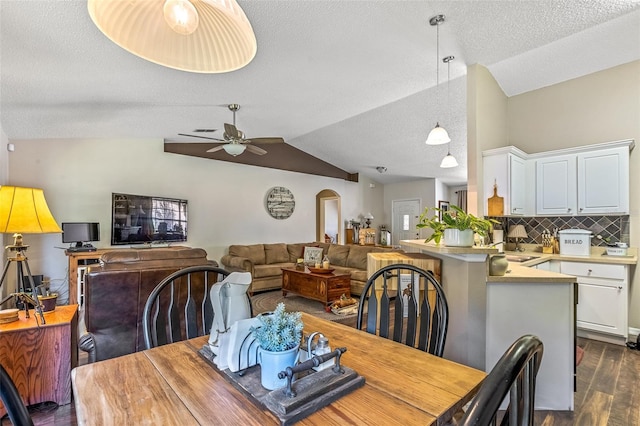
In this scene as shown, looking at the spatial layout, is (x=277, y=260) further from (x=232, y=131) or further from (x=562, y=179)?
(x=562, y=179)

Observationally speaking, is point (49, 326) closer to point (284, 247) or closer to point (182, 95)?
→ point (182, 95)

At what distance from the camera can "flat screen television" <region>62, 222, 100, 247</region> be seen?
4.55m

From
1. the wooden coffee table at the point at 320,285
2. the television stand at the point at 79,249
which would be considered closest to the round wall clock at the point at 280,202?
the wooden coffee table at the point at 320,285

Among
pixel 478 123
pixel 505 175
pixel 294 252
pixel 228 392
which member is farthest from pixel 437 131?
pixel 294 252

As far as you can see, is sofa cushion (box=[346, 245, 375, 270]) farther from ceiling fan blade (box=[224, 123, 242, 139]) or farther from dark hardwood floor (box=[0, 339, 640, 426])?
dark hardwood floor (box=[0, 339, 640, 426])

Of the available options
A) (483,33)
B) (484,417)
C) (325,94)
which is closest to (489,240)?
(483,33)

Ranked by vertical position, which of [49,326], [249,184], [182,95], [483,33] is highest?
[483,33]

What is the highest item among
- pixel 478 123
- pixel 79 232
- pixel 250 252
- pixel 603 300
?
pixel 478 123

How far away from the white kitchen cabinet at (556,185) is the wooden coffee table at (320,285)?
8.73 feet

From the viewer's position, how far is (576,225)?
12.5 feet

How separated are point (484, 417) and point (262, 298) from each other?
199 inches

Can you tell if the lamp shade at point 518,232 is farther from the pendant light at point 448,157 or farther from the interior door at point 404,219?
the interior door at point 404,219

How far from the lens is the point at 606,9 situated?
8.62 ft

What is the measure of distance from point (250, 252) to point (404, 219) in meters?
4.43
